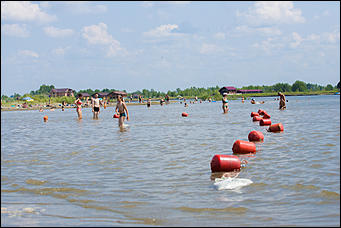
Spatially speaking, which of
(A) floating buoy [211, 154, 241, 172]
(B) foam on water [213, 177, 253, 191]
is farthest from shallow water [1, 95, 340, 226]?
(A) floating buoy [211, 154, 241, 172]

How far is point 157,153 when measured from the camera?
13.9 m

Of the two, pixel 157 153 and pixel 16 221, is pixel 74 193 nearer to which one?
pixel 16 221

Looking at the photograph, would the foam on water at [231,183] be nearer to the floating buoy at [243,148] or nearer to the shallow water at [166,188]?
the shallow water at [166,188]

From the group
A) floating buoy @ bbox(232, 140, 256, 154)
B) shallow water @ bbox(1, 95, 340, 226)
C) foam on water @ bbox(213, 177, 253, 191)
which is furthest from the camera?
floating buoy @ bbox(232, 140, 256, 154)

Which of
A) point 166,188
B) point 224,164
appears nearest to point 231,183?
point 166,188

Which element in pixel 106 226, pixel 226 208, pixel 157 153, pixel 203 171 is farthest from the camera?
pixel 157 153

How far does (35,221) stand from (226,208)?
10.8 feet

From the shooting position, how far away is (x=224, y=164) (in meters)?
10.1

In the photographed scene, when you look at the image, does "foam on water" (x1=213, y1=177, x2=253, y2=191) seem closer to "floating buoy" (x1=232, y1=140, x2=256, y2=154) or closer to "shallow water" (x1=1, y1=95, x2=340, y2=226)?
"shallow water" (x1=1, y1=95, x2=340, y2=226)

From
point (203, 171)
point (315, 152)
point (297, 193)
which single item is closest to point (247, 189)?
point (297, 193)

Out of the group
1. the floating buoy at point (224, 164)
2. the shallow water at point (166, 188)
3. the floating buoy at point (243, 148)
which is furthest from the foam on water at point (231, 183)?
the floating buoy at point (243, 148)

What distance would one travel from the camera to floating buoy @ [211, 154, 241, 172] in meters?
10.1

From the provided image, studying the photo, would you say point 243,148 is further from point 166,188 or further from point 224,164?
point 166,188

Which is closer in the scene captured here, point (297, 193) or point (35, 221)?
point (35, 221)
